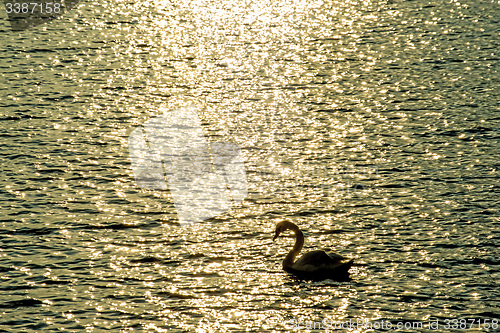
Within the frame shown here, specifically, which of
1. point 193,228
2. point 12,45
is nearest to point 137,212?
point 193,228

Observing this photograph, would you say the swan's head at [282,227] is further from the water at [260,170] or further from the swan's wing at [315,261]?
the swan's wing at [315,261]

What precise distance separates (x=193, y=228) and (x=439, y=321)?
8.82 m

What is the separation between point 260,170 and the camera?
93.6ft

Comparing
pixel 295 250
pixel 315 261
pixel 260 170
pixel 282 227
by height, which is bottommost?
pixel 295 250

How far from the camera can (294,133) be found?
3216cm

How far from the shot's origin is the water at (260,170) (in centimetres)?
1947

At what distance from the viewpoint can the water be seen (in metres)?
19.5

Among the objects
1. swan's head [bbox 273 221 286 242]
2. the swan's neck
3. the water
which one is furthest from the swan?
swan's head [bbox 273 221 286 242]

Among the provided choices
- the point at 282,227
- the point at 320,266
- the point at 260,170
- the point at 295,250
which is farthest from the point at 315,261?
the point at 260,170

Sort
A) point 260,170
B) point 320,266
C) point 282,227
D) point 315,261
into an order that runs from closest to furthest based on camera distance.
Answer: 1. point 320,266
2. point 315,261
3. point 282,227
4. point 260,170

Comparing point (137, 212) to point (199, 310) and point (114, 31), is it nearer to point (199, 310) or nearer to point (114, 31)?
point (199, 310)

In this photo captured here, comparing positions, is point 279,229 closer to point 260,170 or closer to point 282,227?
point 282,227

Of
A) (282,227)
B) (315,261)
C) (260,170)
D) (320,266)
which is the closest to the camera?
(320,266)

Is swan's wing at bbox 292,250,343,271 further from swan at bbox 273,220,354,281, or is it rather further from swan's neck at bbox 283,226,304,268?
swan's neck at bbox 283,226,304,268
